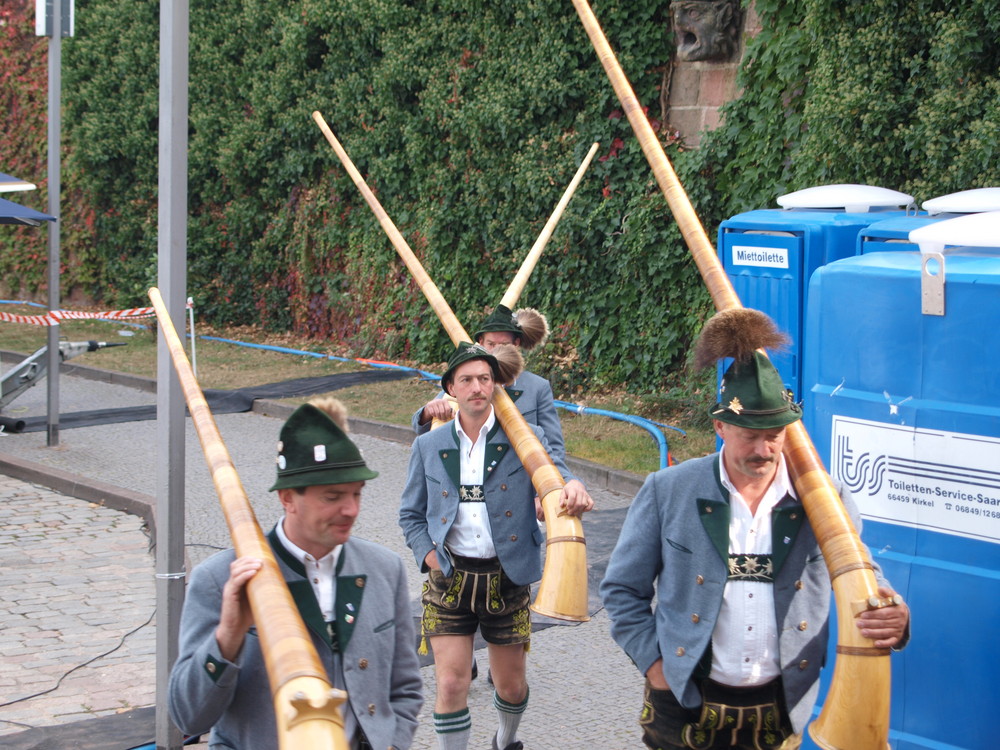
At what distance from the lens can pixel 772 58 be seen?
1099cm

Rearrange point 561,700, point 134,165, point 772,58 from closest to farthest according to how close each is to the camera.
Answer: point 561,700
point 772,58
point 134,165

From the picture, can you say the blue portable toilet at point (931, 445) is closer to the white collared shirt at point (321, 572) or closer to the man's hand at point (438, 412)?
the man's hand at point (438, 412)

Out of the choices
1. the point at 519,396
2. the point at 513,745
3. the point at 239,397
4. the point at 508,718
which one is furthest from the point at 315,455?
the point at 239,397

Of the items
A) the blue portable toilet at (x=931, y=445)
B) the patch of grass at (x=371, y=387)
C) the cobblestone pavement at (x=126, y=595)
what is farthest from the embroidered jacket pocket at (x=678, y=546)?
the patch of grass at (x=371, y=387)

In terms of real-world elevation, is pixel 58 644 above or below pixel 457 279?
below

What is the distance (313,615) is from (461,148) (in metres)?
12.8

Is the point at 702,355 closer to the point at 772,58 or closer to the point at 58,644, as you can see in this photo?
the point at 58,644

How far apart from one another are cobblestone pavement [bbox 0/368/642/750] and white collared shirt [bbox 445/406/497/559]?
3.70ft

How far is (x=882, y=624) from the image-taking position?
3035 millimetres

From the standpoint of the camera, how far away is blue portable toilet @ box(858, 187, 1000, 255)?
5465 mm

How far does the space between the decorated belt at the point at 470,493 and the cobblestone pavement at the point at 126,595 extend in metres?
1.29

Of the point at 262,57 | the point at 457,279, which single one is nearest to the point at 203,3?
the point at 262,57

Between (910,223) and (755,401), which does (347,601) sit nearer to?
(755,401)

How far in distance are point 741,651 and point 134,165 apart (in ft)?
67.4
